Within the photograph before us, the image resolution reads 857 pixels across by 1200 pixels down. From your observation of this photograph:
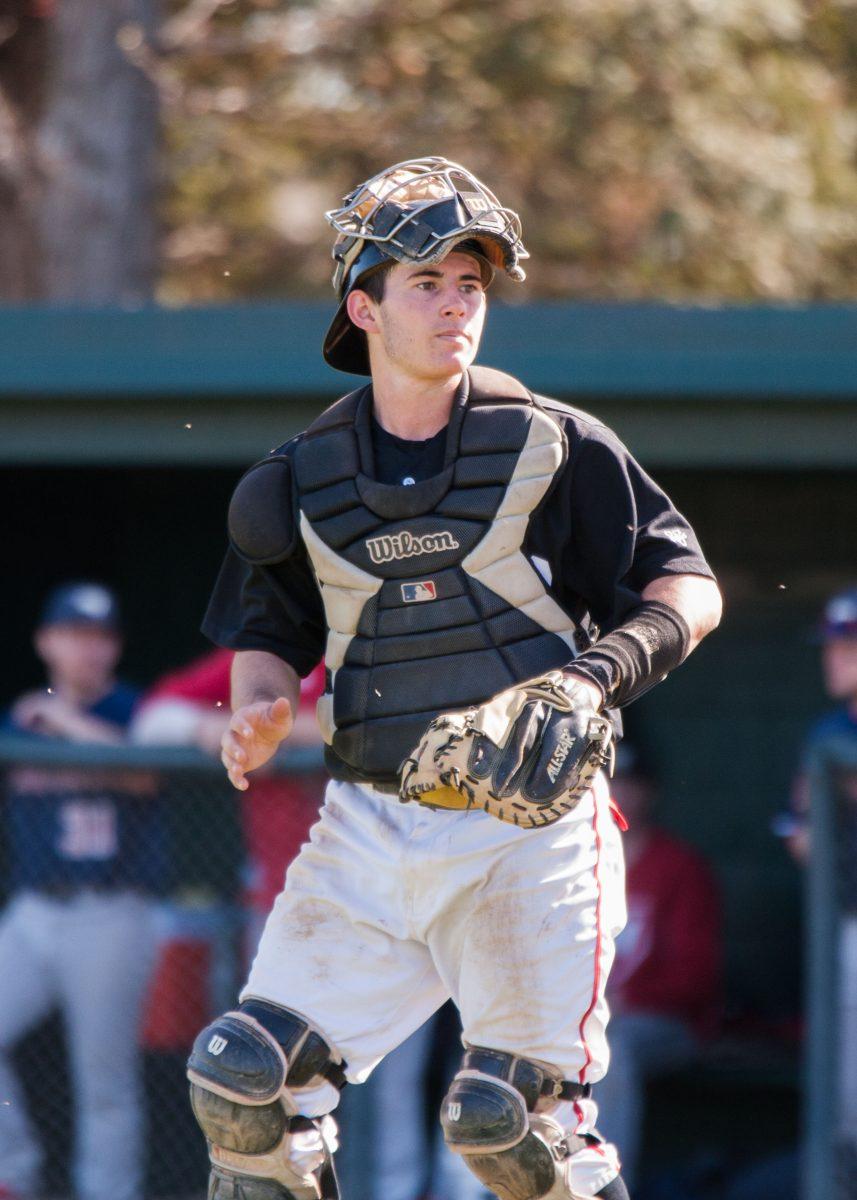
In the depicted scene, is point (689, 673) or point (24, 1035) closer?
point (24, 1035)

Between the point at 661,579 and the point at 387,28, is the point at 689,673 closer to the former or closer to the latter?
the point at 661,579

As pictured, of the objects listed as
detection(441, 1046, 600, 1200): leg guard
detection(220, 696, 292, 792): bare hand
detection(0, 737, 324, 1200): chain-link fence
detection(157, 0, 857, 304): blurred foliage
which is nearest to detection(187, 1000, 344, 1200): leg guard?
detection(441, 1046, 600, 1200): leg guard

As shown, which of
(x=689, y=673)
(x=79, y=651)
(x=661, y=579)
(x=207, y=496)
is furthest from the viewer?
(x=207, y=496)

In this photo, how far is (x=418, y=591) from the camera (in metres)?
3.09

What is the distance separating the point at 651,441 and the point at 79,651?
2127 mm

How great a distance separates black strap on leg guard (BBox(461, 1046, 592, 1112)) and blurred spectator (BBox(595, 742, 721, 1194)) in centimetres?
262

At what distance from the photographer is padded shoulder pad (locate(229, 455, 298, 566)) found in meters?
3.21

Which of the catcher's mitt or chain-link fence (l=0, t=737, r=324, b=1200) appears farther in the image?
chain-link fence (l=0, t=737, r=324, b=1200)

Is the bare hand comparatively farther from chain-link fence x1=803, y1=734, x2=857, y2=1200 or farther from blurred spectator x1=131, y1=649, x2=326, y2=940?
chain-link fence x1=803, y1=734, x2=857, y2=1200

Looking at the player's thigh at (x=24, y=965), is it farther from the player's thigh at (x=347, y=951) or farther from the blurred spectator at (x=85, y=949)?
the player's thigh at (x=347, y=951)

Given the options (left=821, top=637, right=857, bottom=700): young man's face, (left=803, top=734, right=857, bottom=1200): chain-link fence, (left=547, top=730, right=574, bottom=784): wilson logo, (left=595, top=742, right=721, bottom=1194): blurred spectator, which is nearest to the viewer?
(left=547, top=730, right=574, bottom=784): wilson logo

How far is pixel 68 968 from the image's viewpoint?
500 centimetres

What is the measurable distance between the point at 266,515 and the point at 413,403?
0.35 meters

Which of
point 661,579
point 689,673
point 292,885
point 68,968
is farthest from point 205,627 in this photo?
point 689,673
